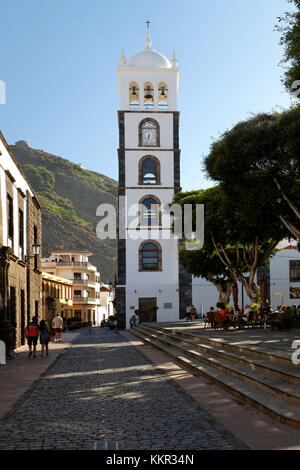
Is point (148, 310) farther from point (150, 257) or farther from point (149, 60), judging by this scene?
point (149, 60)

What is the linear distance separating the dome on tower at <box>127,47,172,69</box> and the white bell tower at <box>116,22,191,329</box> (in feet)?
0.28

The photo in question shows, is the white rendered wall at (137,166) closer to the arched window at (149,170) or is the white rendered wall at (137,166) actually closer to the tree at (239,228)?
the arched window at (149,170)

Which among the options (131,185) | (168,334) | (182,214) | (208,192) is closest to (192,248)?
(182,214)

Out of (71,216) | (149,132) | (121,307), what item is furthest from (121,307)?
(71,216)

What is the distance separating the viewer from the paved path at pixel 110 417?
6426 millimetres

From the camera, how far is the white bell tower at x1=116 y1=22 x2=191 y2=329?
4347 centimetres

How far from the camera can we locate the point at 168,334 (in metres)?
23.4

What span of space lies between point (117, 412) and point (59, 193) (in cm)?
18769

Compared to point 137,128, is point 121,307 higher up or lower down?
lower down

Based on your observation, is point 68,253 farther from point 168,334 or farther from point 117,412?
point 117,412

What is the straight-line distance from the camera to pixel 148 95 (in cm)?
4559

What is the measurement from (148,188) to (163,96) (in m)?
8.54

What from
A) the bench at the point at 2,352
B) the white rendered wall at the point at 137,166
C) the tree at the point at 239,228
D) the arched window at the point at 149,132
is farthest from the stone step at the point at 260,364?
the arched window at the point at 149,132

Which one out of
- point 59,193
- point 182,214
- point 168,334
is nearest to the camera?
point 168,334
